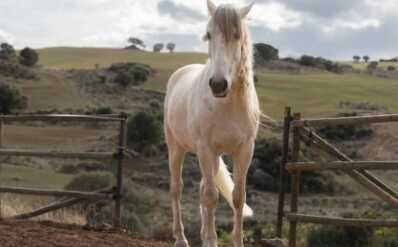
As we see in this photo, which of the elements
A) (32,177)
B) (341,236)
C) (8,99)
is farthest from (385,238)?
(8,99)

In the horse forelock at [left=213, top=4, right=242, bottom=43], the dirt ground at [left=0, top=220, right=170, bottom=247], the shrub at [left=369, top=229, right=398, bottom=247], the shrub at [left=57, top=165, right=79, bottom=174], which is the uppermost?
the horse forelock at [left=213, top=4, right=242, bottom=43]

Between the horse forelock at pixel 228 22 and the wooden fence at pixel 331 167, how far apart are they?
2.19 meters

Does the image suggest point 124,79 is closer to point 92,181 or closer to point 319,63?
point 319,63

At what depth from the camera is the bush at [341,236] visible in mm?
9172

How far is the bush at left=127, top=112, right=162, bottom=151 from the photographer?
3033 cm

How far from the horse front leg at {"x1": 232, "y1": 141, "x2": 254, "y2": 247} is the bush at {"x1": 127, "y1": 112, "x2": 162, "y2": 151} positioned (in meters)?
24.0

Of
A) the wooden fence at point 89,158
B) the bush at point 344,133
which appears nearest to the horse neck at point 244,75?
the wooden fence at point 89,158

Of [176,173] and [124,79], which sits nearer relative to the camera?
[176,173]

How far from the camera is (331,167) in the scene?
23.6 ft

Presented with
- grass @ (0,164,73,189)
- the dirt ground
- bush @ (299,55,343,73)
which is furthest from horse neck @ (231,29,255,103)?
bush @ (299,55,343,73)

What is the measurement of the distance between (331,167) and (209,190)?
180 centimetres

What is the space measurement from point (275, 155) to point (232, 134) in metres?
17.4

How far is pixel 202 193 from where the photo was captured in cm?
615

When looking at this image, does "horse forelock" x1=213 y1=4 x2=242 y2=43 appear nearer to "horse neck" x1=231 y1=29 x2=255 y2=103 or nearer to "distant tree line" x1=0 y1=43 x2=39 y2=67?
"horse neck" x1=231 y1=29 x2=255 y2=103
